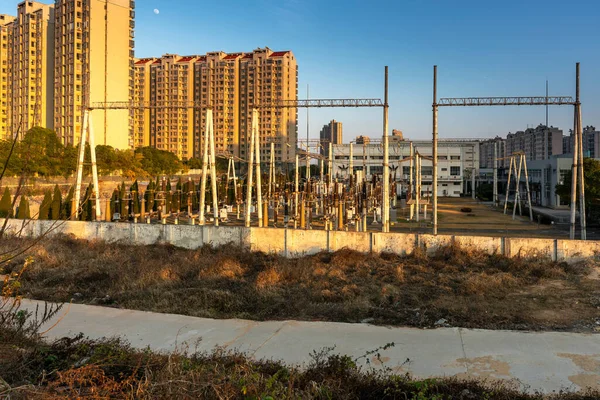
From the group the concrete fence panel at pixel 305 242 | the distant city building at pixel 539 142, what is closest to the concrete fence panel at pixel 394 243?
the concrete fence panel at pixel 305 242

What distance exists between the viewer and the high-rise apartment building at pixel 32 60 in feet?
217

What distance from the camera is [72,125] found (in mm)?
61375

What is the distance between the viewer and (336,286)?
12.3 metres

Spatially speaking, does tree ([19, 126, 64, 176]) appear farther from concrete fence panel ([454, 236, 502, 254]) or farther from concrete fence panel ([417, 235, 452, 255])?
concrete fence panel ([454, 236, 502, 254])

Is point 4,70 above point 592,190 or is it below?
above

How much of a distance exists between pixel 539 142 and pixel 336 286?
119 m

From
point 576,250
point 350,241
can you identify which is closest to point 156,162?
point 350,241

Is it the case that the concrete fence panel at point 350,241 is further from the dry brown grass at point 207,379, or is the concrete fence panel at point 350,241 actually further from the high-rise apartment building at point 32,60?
the high-rise apartment building at point 32,60

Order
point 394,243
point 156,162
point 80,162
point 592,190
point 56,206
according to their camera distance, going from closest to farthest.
Result: point 394,243, point 80,162, point 56,206, point 592,190, point 156,162

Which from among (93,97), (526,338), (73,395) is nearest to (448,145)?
(93,97)

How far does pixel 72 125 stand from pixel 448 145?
152 feet

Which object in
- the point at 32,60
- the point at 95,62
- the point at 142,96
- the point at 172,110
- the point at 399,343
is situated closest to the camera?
the point at 399,343

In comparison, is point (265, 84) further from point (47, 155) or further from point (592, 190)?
point (592, 190)

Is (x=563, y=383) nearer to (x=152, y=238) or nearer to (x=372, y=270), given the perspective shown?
(x=372, y=270)
